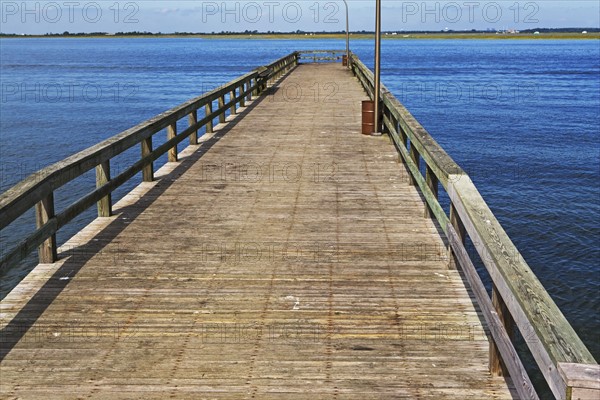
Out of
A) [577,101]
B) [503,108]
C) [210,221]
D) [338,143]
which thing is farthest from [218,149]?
Result: [577,101]

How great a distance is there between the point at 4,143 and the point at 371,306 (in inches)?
1087

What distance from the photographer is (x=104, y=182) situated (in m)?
8.51

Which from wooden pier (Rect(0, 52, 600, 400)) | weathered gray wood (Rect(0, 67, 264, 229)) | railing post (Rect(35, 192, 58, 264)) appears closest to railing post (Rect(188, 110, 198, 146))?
weathered gray wood (Rect(0, 67, 264, 229))

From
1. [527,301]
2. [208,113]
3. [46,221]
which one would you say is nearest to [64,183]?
→ [46,221]

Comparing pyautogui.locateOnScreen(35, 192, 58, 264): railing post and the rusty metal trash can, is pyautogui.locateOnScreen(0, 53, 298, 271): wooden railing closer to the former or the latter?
pyautogui.locateOnScreen(35, 192, 58, 264): railing post

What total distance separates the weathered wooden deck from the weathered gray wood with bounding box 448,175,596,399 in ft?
2.67

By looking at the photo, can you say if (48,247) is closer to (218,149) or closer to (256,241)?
(256,241)

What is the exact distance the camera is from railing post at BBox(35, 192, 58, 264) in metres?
6.67

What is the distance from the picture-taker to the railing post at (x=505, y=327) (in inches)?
Result: 176

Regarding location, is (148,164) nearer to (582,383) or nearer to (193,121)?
(193,121)

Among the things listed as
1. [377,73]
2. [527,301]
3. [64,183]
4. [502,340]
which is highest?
[377,73]

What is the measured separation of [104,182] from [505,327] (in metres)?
5.44

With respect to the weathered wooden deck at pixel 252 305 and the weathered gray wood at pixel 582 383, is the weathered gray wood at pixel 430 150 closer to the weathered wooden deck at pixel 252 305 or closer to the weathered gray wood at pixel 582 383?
the weathered wooden deck at pixel 252 305

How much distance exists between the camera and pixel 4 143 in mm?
30328
